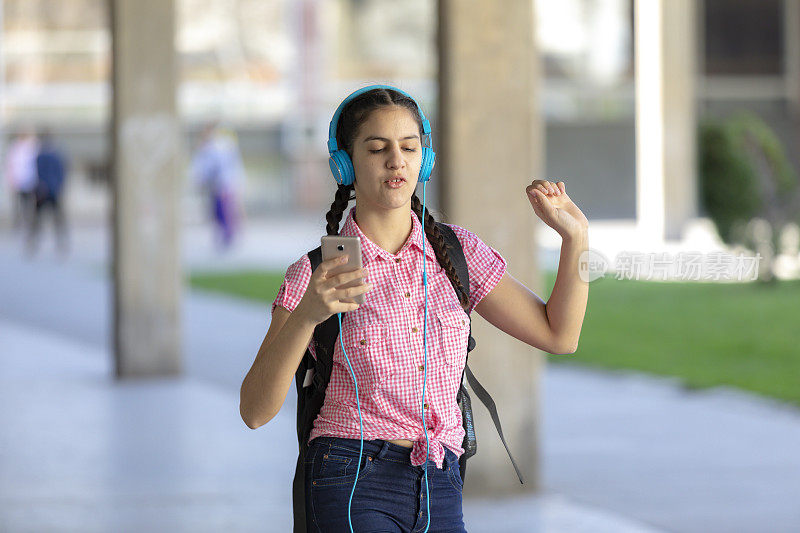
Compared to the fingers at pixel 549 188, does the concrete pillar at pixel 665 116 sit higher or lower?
higher

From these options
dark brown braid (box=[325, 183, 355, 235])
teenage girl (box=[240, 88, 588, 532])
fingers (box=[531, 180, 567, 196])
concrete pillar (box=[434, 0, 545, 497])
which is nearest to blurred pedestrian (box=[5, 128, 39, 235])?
concrete pillar (box=[434, 0, 545, 497])

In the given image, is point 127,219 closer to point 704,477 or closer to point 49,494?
point 49,494

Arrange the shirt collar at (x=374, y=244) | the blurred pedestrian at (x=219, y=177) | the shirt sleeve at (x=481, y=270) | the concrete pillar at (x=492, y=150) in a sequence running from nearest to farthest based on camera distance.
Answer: the shirt collar at (x=374, y=244) < the shirt sleeve at (x=481, y=270) < the concrete pillar at (x=492, y=150) < the blurred pedestrian at (x=219, y=177)

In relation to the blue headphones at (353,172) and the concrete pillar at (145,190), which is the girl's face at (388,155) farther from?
the concrete pillar at (145,190)

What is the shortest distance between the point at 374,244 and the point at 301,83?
34999mm

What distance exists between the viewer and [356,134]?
2.83 meters

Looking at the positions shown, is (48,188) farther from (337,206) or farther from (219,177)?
(337,206)

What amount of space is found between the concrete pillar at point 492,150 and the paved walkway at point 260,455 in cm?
64

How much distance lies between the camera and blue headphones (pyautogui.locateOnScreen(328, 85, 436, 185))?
2.86 metres

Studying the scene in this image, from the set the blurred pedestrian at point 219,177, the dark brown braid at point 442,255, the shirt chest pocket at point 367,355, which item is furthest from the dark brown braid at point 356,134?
the blurred pedestrian at point 219,177

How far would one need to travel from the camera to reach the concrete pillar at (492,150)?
6.30 meters

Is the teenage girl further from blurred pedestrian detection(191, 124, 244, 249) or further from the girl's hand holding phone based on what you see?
blurred pedestrian detection(191, 124, 244, 249)

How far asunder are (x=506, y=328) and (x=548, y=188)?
1.21ft

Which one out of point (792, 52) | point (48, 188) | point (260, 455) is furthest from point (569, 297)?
point (792, 52)
